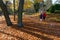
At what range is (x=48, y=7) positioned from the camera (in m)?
24.5

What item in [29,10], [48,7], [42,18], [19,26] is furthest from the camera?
[29,10]

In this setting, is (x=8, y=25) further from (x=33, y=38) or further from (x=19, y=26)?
(x=33, y=38)

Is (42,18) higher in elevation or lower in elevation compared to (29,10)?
higher

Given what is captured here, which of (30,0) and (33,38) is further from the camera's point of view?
(30,0)

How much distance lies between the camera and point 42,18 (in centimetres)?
1745

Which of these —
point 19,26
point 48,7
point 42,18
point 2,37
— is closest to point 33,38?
point 2,37

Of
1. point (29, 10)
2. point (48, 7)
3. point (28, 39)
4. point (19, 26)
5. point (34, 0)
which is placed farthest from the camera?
point (29, 10)

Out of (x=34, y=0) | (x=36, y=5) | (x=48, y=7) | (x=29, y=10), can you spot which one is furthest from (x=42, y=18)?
(x=29, y=10)

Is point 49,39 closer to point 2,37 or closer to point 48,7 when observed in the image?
point 2,37

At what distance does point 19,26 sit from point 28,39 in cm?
358

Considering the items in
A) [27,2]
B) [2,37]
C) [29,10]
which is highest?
[2,37]

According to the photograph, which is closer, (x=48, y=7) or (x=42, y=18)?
(x=42, y=18)

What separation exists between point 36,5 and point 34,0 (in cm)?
363

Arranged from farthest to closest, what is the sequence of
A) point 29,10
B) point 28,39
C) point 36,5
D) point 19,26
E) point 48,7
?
1. point 29,10
2. point 36,5
3. point 48,7
4. point 19,26
5. point 28,39
